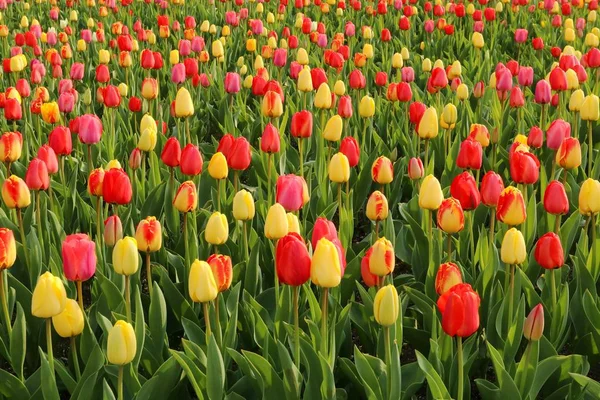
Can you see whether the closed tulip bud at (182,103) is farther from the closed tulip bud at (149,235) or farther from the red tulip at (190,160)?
the closed tulip bud at (149,235)

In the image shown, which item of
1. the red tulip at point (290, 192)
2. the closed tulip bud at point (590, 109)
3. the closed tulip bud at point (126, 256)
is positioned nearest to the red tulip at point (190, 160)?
the red tulip at point (290, 192)

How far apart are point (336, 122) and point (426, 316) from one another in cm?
110

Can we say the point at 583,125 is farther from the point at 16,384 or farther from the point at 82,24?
the point at 82,24

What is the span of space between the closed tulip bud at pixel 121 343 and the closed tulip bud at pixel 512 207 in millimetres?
1142

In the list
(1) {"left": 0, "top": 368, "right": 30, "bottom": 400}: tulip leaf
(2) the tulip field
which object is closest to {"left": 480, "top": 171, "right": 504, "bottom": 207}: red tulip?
(2) the tulip field

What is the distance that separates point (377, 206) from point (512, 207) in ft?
1.41

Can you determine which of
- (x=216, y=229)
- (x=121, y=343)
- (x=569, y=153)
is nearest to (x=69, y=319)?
(x=121, y=343)

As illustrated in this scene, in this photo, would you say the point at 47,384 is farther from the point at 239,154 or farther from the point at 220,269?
the point at 239,154

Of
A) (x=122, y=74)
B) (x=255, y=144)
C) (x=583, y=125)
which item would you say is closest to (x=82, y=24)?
(x=122, y=74)

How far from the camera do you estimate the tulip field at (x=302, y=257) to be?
2.06m

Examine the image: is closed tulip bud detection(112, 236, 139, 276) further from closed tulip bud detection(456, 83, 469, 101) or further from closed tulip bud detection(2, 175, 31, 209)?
closed tulip bud detection(456, 83, 469, 101)

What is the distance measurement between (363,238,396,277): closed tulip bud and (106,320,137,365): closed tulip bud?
2.06 feet

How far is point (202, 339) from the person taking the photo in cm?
237

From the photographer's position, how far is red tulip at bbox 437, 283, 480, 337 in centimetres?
187
